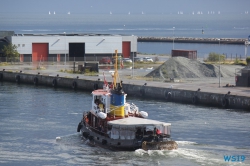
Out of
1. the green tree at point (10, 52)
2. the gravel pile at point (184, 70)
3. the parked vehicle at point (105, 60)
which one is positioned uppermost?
the green tree at point (10, 52)

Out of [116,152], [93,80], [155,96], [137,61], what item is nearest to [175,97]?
[155,96]

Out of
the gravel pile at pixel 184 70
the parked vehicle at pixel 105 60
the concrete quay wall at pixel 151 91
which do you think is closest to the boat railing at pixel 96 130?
the concrete quay wall at pixel 151 91

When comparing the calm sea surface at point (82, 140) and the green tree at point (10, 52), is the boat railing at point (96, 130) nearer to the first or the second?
the calm sea surface at point (82, 140)

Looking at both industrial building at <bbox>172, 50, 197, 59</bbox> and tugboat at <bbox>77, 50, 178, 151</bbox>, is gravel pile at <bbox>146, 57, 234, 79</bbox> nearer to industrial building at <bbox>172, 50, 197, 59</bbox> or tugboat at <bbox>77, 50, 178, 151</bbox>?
industrial building at <bbox>172, 50, 197, 59</bbox>

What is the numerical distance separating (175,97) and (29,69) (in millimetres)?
25375

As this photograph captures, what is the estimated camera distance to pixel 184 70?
73.9 metres

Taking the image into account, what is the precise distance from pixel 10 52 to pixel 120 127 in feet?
159

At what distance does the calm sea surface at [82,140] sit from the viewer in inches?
1613

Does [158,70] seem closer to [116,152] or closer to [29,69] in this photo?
[29,69]

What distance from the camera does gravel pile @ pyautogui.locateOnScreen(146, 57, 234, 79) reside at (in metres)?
73.4

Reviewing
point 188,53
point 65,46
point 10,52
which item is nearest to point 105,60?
point 65,46

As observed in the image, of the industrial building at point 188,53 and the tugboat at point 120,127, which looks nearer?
the tugboat at point 120,127

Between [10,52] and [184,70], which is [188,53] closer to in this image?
[184,70]

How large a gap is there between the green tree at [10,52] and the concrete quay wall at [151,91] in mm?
7904
